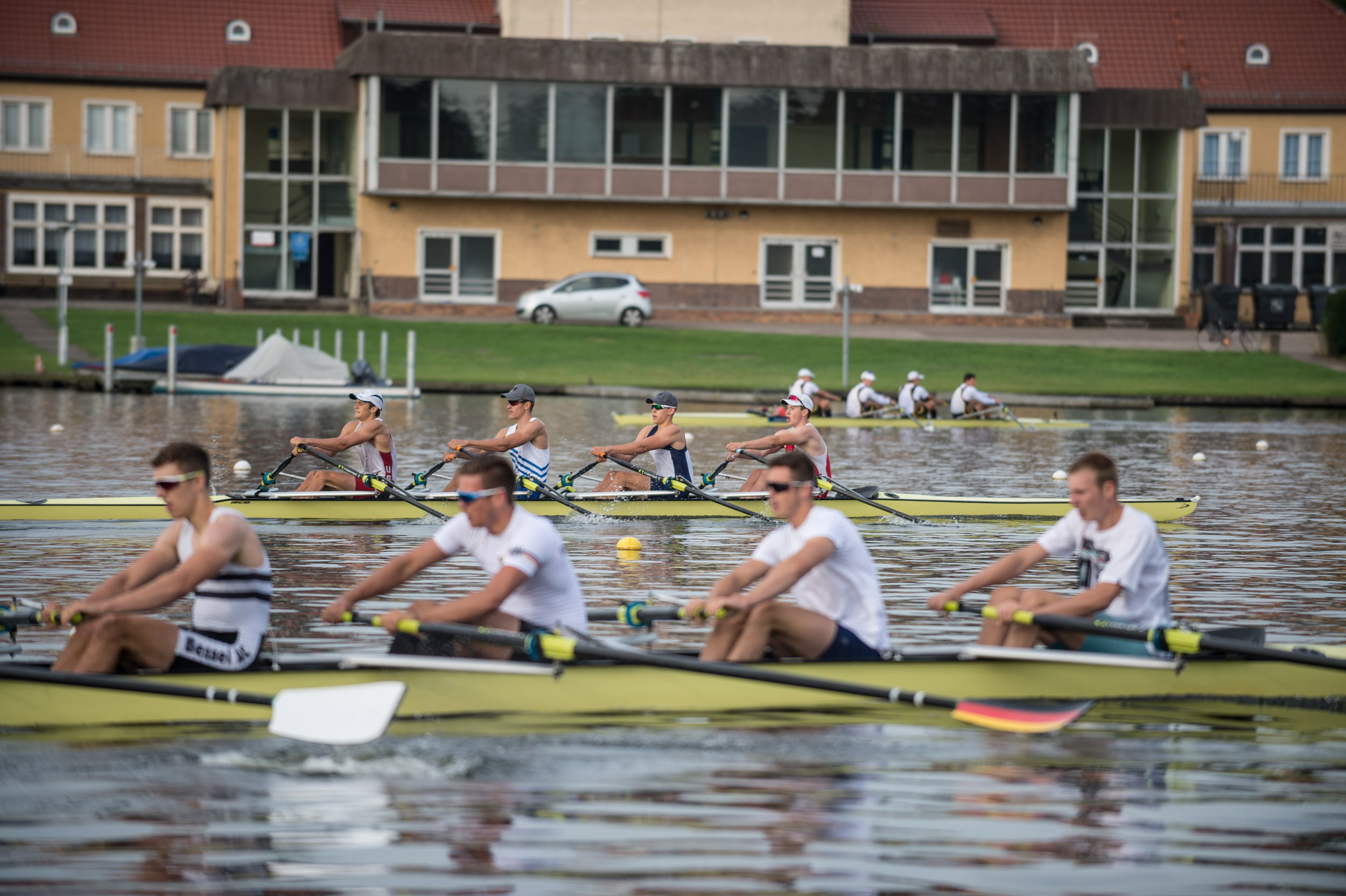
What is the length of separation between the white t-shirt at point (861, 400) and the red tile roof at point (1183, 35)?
79.2ft

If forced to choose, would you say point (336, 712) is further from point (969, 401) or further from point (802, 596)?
point (969, 401)

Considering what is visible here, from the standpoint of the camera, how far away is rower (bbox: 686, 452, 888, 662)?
8.88 meters

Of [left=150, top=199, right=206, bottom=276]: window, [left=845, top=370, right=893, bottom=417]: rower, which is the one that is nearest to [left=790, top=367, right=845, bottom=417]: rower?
[left=845, top=370, right=893, bottom=417]: rower

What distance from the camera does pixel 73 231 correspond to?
4941 cm

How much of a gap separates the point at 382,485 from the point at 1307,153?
44.0 metres

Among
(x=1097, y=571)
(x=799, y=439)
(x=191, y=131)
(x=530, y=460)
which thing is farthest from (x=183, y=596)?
(x=191, y=131)

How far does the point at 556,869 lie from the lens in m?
6.61

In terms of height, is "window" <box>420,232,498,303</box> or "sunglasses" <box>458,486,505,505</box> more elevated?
"window" <box>420,232,498,303</box>

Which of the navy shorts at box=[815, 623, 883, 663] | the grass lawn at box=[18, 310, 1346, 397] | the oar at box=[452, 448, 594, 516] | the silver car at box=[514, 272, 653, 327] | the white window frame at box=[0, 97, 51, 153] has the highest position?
the white window frame at box=[0, 97, 51, 153]

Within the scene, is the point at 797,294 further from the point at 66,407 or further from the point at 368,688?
the point at 368,688

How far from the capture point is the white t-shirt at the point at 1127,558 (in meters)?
9.05

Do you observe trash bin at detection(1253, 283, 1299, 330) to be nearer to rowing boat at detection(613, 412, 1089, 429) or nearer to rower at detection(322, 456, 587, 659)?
rowing boat at detection(613, 412, 1089, 429)

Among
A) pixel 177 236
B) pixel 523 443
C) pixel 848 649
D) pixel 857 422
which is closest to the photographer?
pixel 848 649

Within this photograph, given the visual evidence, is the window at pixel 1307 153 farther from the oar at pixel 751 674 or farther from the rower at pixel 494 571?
the rower at pixel 494 571
